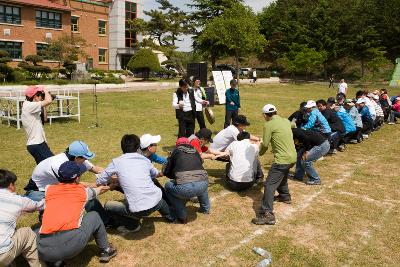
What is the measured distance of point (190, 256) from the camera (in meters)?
4.71

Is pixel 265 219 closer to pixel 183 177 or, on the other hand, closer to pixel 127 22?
pixel 183 177

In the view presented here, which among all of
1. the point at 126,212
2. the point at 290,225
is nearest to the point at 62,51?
the point at 126,212

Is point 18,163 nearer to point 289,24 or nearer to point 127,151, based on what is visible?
point 127,151

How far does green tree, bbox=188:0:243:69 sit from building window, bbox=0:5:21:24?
20.3 meters

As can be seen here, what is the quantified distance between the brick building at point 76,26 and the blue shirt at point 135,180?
123ft

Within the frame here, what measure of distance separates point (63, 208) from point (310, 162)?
16.7 feet

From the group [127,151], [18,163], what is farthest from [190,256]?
[18,163]

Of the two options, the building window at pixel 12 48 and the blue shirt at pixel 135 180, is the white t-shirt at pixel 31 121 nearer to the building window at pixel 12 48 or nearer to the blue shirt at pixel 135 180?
the blue shirt at pixel 135 180

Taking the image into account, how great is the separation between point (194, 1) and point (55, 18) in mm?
17276

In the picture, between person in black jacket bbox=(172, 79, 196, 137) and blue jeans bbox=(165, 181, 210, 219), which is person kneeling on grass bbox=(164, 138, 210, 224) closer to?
blue jeans bbox=(165, 181, 210, 219)

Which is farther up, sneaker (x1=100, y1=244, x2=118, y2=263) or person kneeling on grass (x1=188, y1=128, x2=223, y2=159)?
person kneeling on grass (x1=188, y1=128, x2=223, y2=159)

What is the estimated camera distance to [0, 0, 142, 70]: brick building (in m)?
37.8

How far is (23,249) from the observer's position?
386cm

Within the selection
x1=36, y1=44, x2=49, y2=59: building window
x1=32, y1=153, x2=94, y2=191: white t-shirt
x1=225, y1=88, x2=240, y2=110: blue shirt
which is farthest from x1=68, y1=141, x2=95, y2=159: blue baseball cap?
x1=36, y1=44, x2=49, y2=59: building window
